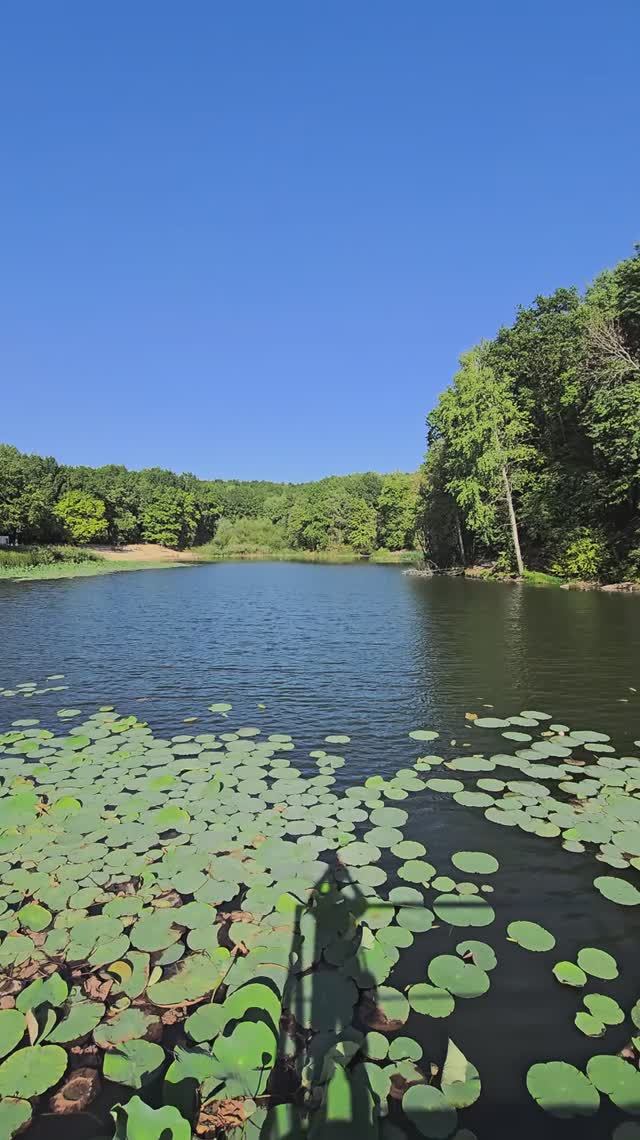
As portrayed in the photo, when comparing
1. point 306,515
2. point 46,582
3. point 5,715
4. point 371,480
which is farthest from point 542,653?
point 371,480

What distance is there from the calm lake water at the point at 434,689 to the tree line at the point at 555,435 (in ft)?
18.2

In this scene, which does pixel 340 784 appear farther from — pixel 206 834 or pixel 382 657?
pixel 382 657

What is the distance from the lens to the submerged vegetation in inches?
120

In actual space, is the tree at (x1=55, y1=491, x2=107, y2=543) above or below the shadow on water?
above

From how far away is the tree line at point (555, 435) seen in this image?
92.8 ft

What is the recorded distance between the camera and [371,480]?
11556cm

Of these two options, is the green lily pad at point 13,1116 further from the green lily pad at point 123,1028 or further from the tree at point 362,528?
the tree at point 362,528

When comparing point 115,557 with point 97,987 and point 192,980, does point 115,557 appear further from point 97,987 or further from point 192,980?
point 192,980

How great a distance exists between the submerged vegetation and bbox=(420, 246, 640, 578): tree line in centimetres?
2442

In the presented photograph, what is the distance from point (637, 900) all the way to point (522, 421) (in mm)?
38615

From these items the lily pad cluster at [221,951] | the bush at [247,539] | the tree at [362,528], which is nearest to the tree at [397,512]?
the tree at [362,528]

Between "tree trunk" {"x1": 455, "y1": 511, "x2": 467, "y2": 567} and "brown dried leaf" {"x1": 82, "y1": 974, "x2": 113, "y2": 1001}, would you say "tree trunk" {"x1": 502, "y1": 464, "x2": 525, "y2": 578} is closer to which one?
"tree trunk" {"x1": 455, "y1": 511, "x2": 467, "y2": 567}

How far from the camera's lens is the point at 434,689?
39.7 ft

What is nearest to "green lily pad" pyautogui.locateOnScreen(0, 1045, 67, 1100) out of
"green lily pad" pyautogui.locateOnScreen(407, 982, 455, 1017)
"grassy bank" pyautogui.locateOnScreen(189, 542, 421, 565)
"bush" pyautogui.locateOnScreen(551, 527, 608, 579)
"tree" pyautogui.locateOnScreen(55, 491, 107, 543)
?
"green lily pad" pyautogui.locateOnScreen(407, 982, 455, 1017)
